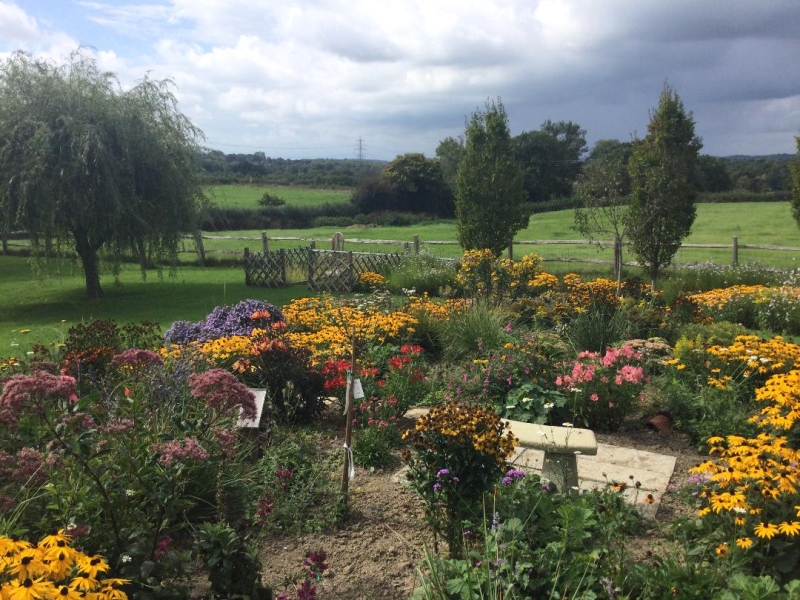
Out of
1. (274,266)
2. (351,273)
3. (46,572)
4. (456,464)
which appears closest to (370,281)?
(351,273)

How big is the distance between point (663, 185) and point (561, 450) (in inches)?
338

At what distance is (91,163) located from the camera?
14.1 metres

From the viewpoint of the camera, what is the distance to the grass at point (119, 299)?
41.4 feet

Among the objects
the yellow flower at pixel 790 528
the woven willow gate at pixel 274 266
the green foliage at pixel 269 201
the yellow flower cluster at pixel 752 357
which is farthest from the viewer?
the green foliage at pixel 269 201

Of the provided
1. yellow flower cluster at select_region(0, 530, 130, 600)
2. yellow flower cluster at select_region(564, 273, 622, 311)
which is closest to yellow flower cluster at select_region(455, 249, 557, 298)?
yellow flower cluster at select_region(564, 273, 622, 311)

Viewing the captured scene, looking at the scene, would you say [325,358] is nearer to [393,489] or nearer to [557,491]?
[393,489]

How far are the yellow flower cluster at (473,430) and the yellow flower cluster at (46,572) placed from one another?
169cm

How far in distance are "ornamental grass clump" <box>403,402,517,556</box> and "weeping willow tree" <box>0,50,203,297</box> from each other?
41.6ft

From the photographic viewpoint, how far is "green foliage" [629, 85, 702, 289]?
1128cm

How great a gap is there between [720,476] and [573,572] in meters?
0.84

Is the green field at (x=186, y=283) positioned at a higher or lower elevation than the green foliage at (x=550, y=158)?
lower

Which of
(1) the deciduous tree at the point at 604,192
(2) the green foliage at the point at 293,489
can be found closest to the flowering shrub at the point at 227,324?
(2) the green foliage at the point at 293,489

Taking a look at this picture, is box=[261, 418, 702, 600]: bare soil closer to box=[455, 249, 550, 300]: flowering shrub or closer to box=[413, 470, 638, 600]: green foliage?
box=[413, 470, 638, 600]: green foliage

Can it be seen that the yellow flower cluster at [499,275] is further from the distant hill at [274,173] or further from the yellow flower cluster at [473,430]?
the distant hill at [274,173]
